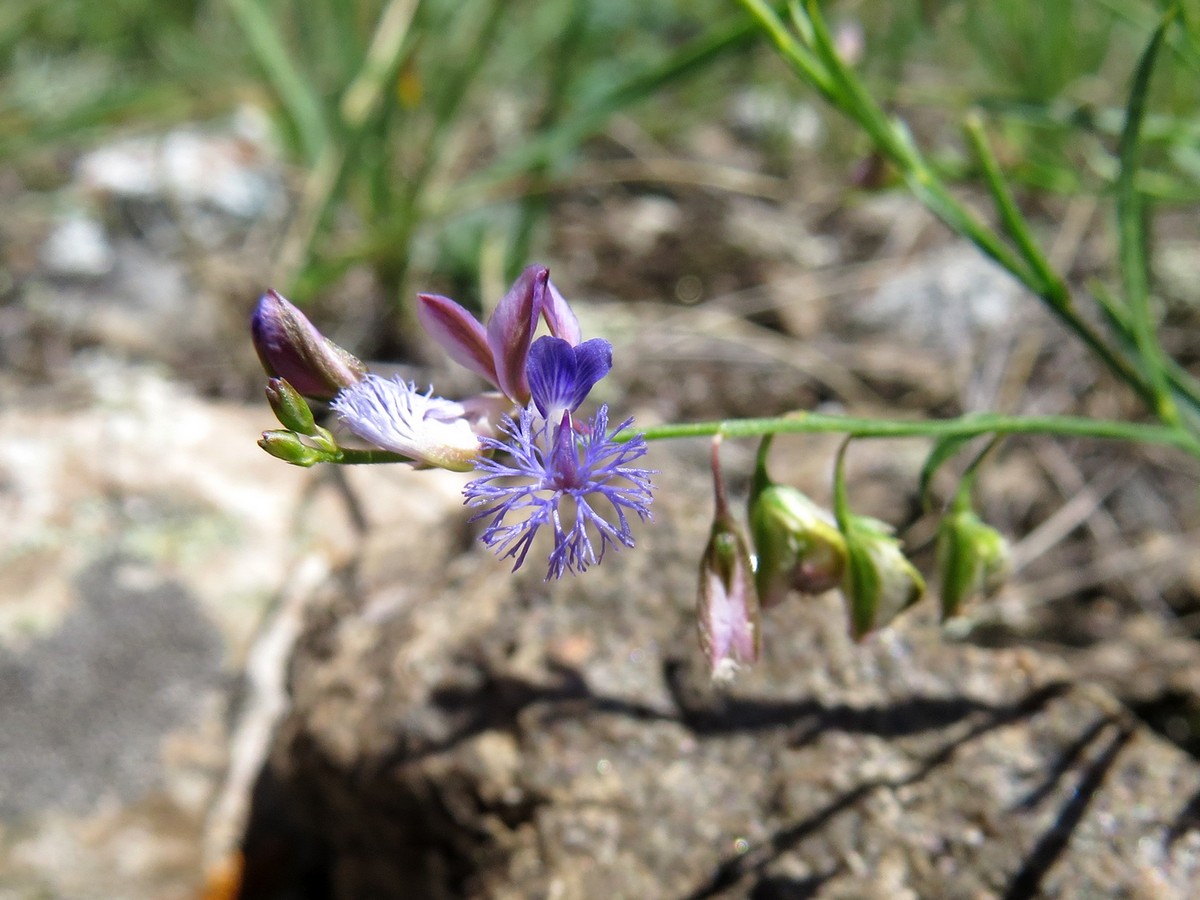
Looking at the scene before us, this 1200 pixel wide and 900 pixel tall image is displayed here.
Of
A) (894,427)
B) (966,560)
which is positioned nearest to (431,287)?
(966,560)

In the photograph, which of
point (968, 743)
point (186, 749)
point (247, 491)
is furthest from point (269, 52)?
point (968, 743)

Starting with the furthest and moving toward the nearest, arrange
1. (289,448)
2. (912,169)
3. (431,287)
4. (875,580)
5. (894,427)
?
(431,287)
(912,169)
(875,580)
(894,427)
(289,448)

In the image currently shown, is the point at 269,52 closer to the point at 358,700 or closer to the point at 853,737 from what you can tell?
the point at 358,700

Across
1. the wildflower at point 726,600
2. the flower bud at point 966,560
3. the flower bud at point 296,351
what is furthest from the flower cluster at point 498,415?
the flower bud at point 966,560

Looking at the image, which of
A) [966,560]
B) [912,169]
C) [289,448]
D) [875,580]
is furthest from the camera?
[912,169]

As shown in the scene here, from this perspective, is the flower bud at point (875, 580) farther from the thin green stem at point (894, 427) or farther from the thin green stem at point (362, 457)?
the thin green stem at point (362, 457)

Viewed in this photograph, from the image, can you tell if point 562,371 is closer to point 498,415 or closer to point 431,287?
point 498,415

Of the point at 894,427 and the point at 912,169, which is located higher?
the point at 912,169

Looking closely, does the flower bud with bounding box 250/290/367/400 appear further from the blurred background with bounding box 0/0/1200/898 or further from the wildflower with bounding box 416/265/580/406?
the blurred background with bounding box 0/0/1200/898
